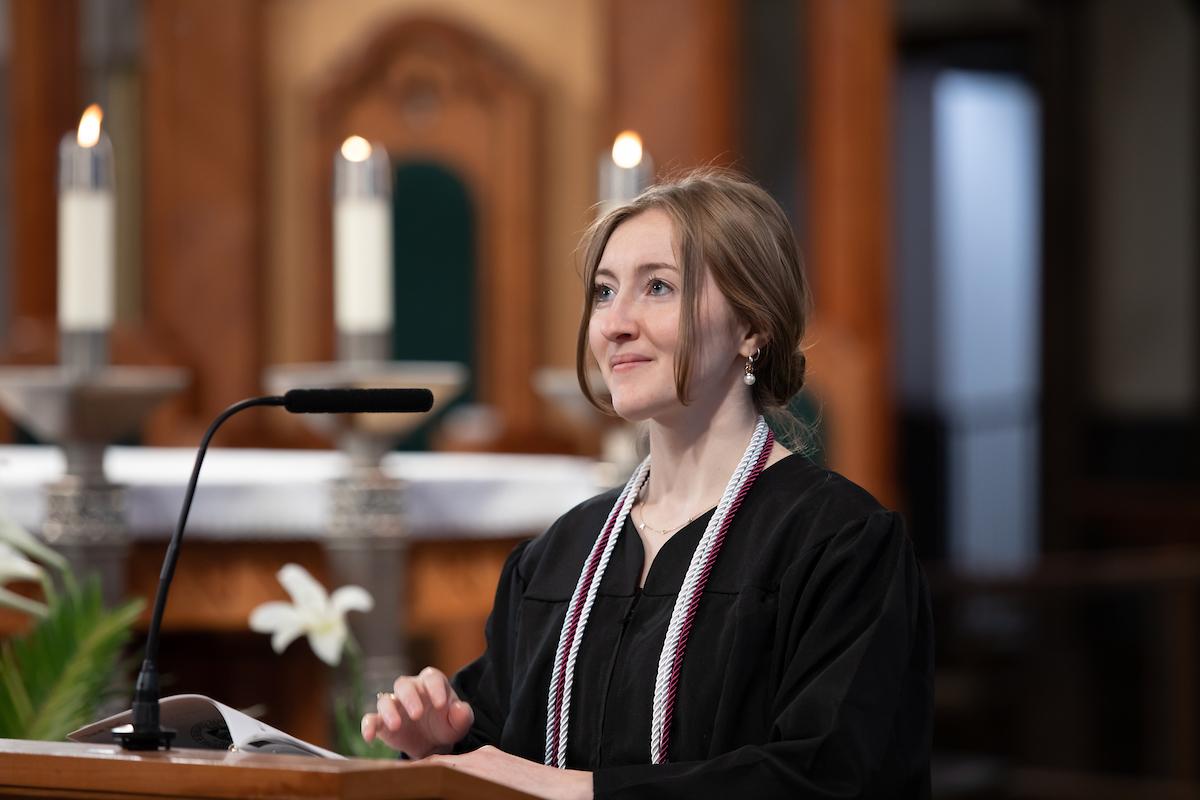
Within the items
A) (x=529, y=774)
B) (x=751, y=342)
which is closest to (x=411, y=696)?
Answer: (x=529, y=774)

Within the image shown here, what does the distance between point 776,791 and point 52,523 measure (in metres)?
1.61

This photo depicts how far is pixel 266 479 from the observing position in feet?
10.8

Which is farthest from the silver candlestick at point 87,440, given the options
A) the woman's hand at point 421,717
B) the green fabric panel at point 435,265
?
the green fabric panel at point 435,265

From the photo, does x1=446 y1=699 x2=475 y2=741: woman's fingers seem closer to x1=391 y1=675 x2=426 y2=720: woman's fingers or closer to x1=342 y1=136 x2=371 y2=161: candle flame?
x1=391 y1=675 x2=426 y2=720: woman's fingers

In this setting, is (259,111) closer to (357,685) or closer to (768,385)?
(357,685)

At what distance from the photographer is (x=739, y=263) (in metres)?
1.90

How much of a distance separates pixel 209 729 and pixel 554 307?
195 inches

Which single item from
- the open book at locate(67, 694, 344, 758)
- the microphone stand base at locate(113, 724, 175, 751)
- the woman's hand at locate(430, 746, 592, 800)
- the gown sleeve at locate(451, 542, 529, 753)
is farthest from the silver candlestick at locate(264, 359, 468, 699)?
the microphone stand base at locate(113, 724, 175, 751)

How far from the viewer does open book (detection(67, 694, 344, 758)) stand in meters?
1.80

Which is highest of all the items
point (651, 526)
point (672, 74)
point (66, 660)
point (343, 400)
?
point (672, 74)

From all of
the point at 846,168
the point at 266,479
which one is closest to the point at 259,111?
the point at 846,168

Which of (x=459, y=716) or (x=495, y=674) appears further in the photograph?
(x=495, y=674)

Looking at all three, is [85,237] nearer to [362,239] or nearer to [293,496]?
[362,239]

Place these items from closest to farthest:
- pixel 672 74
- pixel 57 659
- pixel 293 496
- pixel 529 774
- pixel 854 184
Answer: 1. pixel 529 774
2. pixel 57 659
3. pixel 293 496
4. pixel 854 184
5. pixel 672 74
